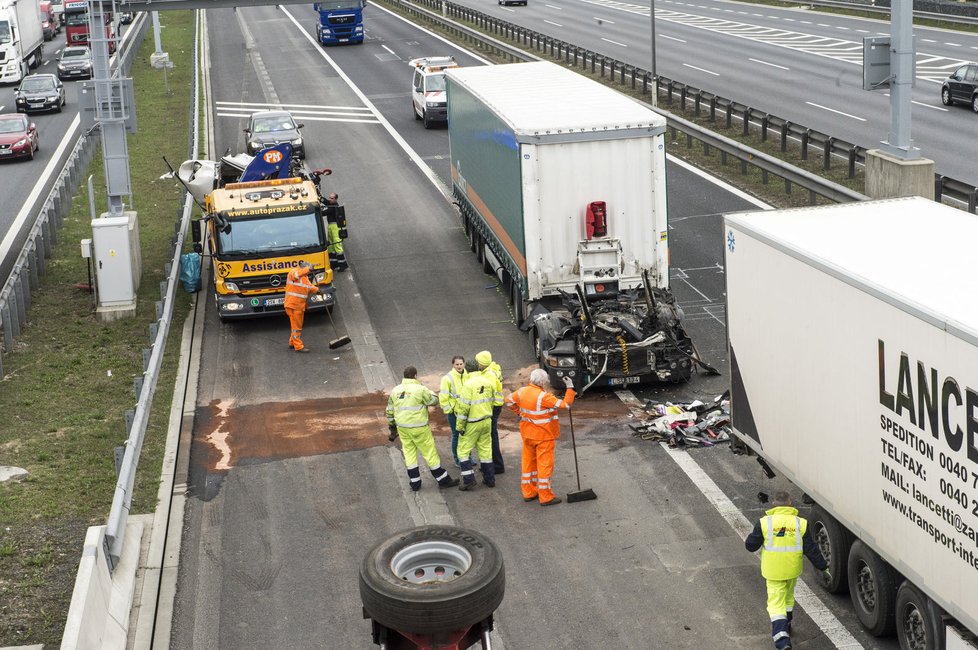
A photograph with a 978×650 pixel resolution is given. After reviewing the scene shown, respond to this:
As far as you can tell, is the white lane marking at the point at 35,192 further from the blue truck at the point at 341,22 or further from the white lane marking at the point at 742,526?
the blue truck at the point at 341,22

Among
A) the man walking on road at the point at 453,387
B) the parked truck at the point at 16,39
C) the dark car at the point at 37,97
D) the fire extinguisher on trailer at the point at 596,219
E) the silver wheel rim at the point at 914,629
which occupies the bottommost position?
the silver wheel rim at the point at 914,629

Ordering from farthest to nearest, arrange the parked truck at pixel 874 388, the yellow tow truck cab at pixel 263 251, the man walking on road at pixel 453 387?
1. the yellow tow truck cab at pixel 263 251
2. the man walking on road at pixel 453 387
3. the parked truck at pixel 874 388

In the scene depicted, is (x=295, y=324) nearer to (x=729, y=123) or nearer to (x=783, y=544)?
(x=783, y=544)

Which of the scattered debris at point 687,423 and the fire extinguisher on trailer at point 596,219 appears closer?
the scattered debris at point 687,423

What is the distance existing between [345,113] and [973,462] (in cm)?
3710

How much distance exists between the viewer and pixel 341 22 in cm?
6166

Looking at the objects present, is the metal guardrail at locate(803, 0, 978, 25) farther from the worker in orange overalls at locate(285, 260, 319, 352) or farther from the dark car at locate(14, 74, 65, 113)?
the worker in orange overalls at locate(285, 260, 319, 352)

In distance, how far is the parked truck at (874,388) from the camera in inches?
348

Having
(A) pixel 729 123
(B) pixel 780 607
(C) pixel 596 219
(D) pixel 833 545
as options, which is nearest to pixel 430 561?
(B) pixel 780 607

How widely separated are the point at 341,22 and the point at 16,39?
48.7ft

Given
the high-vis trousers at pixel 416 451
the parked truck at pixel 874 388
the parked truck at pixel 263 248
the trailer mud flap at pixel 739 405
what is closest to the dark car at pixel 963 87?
the parked truck at pixel 263 248

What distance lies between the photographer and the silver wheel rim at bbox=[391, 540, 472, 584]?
27.9 ft

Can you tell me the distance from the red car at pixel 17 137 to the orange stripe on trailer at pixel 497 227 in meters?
18.9

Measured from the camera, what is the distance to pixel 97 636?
10242 mm
